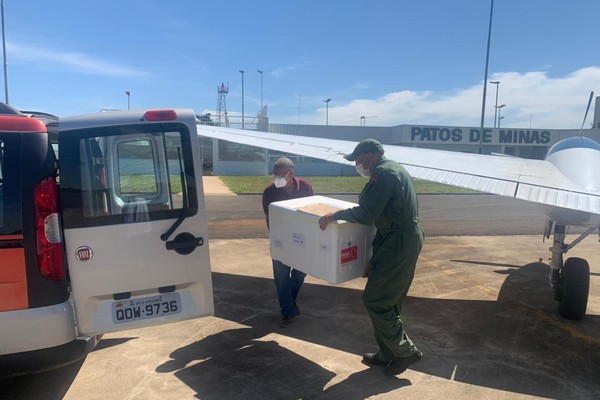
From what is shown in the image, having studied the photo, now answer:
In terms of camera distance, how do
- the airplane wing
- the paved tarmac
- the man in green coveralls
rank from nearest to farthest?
the paved tarmac, the man in green coveralls, the airplane wing

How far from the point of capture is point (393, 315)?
368cm

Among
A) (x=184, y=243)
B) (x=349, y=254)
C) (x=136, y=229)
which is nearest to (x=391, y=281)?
(x=349, y=254)

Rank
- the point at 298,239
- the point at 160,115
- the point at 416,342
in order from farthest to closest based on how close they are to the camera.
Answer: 1. the point at 416,342
2. the point at 298,239
3. the point at 160,115

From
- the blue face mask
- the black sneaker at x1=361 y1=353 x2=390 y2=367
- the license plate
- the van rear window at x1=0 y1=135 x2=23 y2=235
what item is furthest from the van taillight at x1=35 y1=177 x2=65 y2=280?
the black sneaker at x1=361 y1=353 x2=390 y2=367

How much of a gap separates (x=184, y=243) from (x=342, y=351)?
2.01 meters

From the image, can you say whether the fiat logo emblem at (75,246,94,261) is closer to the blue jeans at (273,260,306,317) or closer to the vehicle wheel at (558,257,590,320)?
the blue jeans at (273,260,306,317)

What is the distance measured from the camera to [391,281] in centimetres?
364

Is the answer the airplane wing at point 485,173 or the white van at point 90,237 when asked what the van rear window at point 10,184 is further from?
the airplane wing at point 485,173

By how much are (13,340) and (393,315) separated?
2.84m

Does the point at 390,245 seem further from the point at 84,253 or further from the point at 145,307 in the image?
the point at 84,253

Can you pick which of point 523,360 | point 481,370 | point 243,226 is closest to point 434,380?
point 481,370

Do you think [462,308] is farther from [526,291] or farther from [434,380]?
[434,380]

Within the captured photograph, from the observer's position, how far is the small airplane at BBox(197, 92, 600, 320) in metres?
4.27

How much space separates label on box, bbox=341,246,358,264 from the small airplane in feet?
4.60
